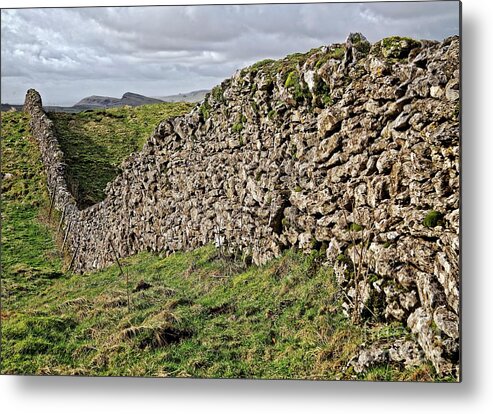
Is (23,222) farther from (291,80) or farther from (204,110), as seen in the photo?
(291,80)

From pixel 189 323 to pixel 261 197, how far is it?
56.6 inches

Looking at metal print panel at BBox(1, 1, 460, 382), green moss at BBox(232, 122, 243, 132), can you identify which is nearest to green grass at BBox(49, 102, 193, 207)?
metal print panel at BBox(1, 1, 460, 382)

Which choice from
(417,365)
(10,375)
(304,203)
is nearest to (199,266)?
(304,203)

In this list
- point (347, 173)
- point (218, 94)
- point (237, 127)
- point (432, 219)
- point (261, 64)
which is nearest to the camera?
point (432, 219)

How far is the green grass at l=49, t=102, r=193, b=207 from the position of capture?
11415 mm

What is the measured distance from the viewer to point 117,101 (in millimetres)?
7602

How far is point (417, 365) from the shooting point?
5.28m

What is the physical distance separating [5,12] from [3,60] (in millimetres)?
482

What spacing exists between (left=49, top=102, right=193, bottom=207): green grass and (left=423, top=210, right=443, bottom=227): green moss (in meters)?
5.90

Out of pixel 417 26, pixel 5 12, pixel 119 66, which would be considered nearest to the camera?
pixel 417 26

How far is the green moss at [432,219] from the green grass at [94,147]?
5.90m

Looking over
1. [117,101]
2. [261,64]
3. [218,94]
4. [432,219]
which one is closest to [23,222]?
[117,101]

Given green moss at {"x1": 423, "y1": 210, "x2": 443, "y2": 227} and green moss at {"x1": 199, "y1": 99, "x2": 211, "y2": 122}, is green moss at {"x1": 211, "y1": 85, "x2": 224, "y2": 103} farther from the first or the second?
green moss at {"x1": 423, "y1": 210, "x2": 443, "y2": 227}

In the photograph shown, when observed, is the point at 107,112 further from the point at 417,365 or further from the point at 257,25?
the point at 417,365
